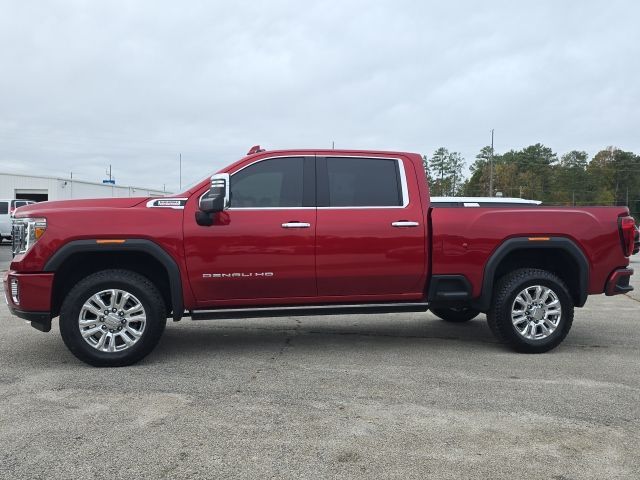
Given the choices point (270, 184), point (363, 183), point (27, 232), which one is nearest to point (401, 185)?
point (363, 183)

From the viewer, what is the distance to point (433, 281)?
5484mm

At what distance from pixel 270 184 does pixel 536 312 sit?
9.46ft

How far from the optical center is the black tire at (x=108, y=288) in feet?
15.8

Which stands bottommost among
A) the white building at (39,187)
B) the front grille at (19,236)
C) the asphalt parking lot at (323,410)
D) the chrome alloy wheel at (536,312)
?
the asphalt parking lot at (323,410)

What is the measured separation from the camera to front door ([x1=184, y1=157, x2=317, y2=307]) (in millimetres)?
5039

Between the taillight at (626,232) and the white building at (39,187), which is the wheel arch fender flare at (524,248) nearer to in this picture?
the taillight at (626,232)

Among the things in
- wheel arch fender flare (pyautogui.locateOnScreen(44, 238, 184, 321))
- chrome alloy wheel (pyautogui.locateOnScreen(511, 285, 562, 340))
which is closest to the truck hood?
wheel arch fender flare (pyautogui.locateOnScreen(44, 238, 184, 321))

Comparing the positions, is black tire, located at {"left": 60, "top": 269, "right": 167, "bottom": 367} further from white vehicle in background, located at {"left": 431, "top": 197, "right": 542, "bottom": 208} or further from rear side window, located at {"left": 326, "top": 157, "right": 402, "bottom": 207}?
white vehicle in background, located at {"left": 431, "top": 197, "right": 542, "bottom": 208}

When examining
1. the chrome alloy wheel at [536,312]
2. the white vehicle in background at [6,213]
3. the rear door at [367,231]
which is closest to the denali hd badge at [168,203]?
the rear door at [367,231]

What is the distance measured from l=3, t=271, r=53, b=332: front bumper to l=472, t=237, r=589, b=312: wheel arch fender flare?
3.94 meters

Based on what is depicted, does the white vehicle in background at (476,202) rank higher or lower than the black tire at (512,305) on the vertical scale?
higher

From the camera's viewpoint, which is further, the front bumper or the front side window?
the front side window

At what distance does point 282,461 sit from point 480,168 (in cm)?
9964

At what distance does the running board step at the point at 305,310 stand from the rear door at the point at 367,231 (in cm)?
10
